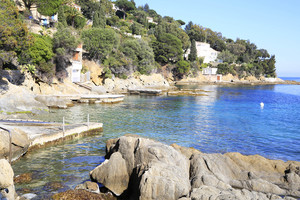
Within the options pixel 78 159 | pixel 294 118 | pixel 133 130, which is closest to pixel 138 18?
pixel 294 118

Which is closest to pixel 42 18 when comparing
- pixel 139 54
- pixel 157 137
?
pixel 139 54

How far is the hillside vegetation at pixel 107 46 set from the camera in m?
36.6

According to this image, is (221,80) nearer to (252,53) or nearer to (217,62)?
(217,62)

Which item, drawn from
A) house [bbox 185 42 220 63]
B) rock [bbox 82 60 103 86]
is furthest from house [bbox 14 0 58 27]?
house [bbox 185 42 220 63]

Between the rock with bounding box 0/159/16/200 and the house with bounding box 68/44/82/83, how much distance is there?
4482cm

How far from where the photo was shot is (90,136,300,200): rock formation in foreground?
11.8 m

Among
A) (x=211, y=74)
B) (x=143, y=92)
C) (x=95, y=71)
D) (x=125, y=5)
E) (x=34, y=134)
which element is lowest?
(x=34, y=134)

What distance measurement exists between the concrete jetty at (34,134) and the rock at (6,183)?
4.12 metres

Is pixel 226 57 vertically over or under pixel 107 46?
over

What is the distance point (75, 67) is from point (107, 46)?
45.5 feet

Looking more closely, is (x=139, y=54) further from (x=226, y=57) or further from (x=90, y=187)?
(x=226, y=57)

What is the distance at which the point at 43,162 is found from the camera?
17750 mm

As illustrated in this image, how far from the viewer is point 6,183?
1227 centimetres

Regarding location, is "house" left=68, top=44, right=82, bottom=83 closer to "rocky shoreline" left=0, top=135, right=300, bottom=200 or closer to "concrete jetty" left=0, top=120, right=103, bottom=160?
"concrete jetty" left=0, top=120, right=103, bottom=160
